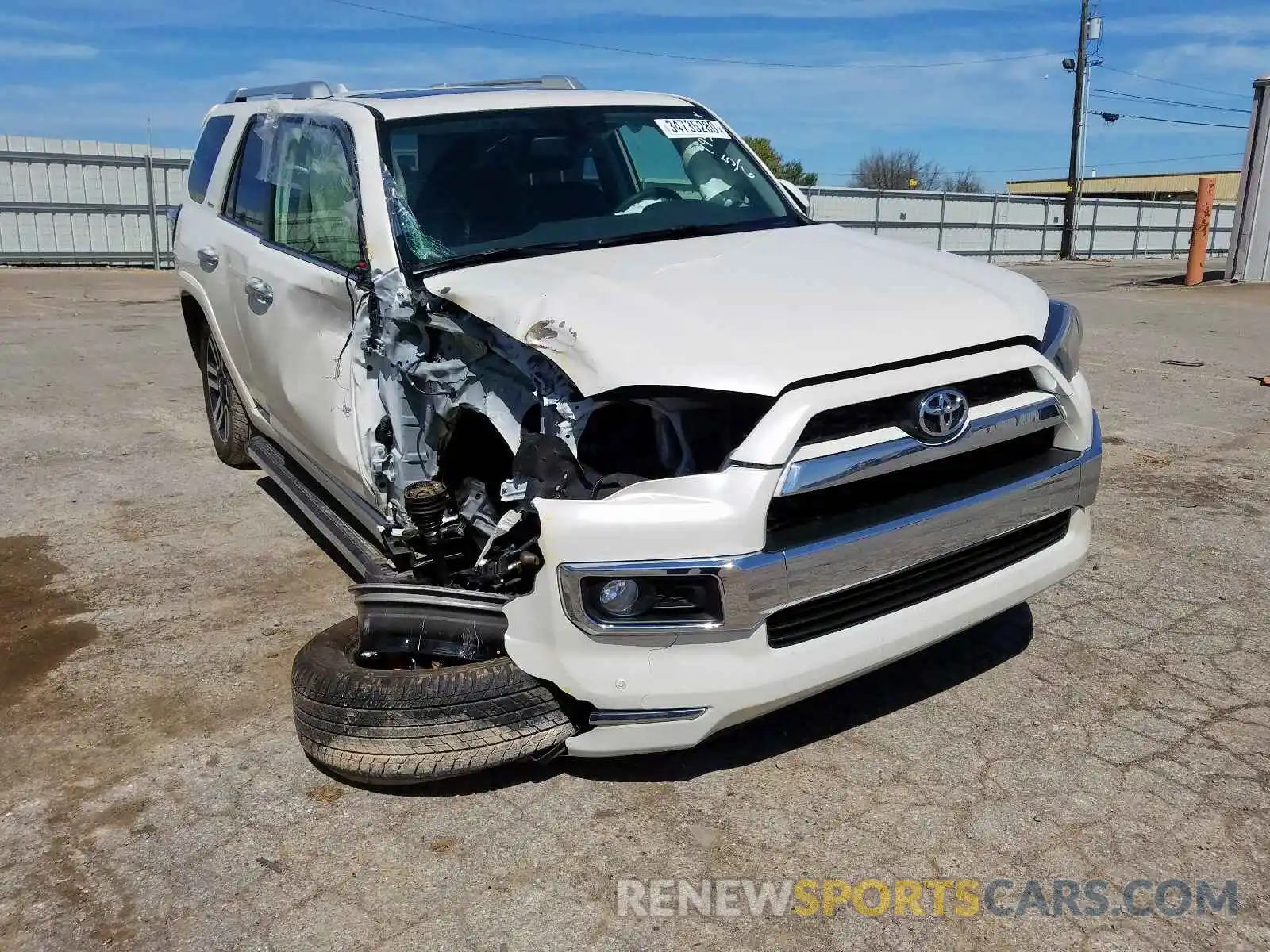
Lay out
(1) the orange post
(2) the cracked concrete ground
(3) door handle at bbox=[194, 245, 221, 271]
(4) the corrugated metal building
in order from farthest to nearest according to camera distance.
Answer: (4) the corrugated metal building → (1) the orange post → (3) door handle at bbox=[194, 245, 221, 271] → (2) the cracked concrete ground

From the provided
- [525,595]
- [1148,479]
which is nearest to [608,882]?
[525,595]

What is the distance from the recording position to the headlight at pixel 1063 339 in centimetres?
310

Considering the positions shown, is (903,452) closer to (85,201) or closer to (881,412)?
(881,412)

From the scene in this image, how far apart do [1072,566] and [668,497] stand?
1.50 metres

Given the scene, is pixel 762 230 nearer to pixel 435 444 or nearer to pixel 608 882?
pixel 435 444

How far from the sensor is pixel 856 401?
8.45 feet

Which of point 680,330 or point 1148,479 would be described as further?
point 1148,479

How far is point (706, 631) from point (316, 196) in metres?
2.55

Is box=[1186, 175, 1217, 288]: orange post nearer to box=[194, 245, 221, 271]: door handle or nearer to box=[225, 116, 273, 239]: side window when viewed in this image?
box=[225, 116, 273, 239]: side window

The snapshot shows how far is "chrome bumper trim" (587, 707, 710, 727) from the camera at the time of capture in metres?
2.57

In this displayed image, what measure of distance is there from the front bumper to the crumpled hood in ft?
0.99

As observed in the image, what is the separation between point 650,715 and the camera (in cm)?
259

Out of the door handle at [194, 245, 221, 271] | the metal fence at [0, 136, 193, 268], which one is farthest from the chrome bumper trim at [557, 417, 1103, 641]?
the metal fence at [0, 136, 193, 268]

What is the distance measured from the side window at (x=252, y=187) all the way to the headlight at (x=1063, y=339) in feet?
10.5
